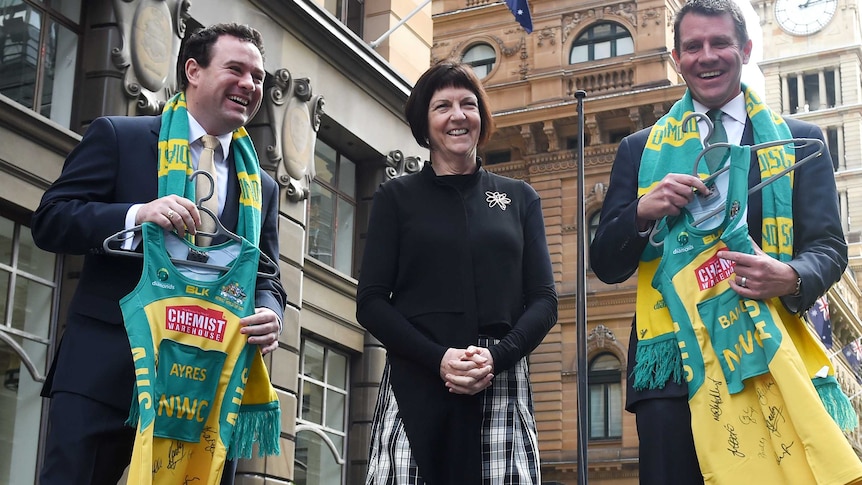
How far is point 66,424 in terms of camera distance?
4.14m

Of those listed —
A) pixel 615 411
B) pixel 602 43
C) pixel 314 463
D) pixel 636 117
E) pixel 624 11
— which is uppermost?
pixel 624 11

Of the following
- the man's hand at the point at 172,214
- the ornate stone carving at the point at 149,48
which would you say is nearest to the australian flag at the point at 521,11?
the ornate stone carving at the point at 149,48

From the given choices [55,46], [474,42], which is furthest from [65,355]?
[474,42]

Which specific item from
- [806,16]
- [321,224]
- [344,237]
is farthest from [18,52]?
[806,16]

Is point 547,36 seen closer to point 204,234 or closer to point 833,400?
point 204,234

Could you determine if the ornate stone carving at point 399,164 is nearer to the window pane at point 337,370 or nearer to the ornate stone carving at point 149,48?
the window pane at point 337,370

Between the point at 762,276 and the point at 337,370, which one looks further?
the point at 337,370

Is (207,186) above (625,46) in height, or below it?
below

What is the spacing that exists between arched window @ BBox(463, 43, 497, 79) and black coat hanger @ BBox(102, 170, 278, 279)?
127ft

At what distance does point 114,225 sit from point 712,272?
222 cm

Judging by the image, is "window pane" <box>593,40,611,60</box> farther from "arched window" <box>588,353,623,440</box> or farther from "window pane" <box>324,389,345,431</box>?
"window pane" <box>324,389,345,431</box>

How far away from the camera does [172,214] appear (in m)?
4.23

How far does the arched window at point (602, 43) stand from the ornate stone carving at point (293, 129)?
81.5ft

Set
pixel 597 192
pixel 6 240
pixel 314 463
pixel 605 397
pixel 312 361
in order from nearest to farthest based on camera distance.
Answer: pixel 6 240 < pixel 314 463 < pixel 312 361 < pixel 605 397 < pixel 597 192
